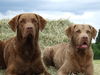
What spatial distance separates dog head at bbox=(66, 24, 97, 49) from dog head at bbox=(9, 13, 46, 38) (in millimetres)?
844

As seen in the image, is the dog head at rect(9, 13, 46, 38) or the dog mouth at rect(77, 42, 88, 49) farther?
the dog mouth at rect(77, 42, 88, 49)

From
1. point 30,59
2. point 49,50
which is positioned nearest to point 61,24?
point 49,50

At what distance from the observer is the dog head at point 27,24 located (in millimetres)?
7352

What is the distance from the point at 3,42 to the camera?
30.7ft

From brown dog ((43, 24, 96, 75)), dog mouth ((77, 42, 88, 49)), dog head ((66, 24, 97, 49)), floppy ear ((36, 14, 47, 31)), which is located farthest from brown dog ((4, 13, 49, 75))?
dog mouth ((77, 42, 88, 49))

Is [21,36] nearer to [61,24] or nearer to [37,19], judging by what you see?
[37,19]

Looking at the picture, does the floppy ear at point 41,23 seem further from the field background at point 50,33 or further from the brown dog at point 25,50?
the field background at point 50,33

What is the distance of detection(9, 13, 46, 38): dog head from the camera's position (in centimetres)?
735

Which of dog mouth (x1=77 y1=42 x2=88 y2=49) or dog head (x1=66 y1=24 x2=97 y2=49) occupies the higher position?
dog head (x1=66 y1=24 x2=97 y2=49)

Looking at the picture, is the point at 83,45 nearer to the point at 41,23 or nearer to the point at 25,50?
the point at 41,23

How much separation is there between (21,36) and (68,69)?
1.50 m

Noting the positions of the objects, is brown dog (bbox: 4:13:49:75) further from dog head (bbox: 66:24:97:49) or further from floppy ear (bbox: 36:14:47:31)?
dog head (bbox: 66:24:97:49)

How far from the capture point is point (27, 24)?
7.41 m

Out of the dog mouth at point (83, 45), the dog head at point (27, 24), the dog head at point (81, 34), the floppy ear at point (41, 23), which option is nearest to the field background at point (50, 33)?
the dog head at point (81, 34)
